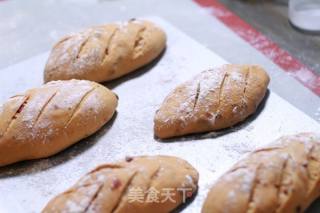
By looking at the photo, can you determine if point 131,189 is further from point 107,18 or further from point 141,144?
point 107,18

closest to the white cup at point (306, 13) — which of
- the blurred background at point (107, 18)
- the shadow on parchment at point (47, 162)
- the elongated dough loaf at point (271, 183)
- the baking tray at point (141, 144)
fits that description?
the blurred background at point (107, 18)

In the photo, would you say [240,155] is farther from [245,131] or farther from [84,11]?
[84,11]

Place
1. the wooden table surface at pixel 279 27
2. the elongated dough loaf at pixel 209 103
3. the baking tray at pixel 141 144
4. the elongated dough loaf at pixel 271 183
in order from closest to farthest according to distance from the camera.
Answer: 1. the elongated dough loaf at pixel 271 183
2. the baking tray at pixel 141 144
3. the elongated dough loaf at pixel 209 103
4. the wooden table surface at pixel 279 27

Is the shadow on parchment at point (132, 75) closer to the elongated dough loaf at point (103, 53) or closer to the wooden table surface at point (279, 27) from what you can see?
the elongated dough loaf at point (103, 53)

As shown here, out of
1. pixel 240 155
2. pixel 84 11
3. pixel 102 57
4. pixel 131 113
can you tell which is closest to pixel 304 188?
pixel 240 155

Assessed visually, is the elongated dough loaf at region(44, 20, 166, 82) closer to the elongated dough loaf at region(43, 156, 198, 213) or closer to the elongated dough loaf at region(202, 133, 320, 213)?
the elongated dough loaf at region(43, 156, 198, 213)

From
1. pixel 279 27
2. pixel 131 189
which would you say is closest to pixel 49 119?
pixel 131 189

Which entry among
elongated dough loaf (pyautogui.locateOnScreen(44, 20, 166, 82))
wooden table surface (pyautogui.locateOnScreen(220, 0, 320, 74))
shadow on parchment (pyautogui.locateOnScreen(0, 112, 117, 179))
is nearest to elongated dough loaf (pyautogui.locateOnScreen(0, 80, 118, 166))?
shadow on parchment (pyautogui.locateOnScreen(0, 112, 117, 179))
